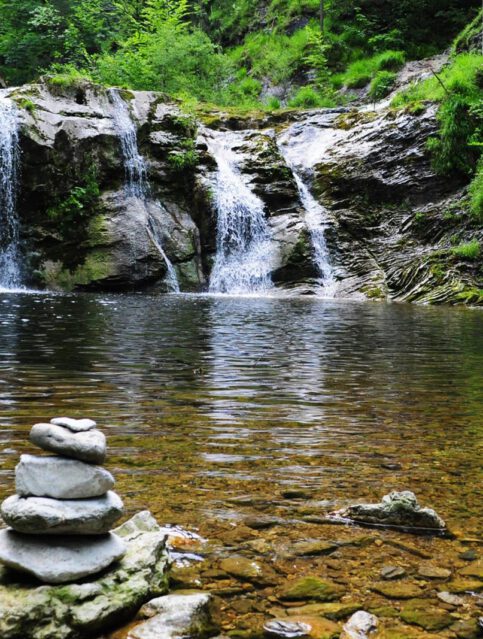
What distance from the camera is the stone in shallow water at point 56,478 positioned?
88.4 inches

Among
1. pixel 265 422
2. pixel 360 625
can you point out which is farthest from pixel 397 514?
pixel 265 422

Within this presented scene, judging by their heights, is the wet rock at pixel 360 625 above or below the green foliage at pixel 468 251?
below

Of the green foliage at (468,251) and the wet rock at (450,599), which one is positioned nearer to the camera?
the wet rock at (450,599)

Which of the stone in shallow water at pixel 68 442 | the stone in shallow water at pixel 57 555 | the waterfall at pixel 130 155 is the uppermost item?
the waterfall at pixel 130 155

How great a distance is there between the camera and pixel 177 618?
2.02m

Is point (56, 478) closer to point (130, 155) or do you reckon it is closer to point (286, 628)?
point (286, 628)

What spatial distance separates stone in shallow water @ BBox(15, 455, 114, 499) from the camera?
7.37 ft

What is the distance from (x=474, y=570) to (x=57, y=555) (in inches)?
65.0

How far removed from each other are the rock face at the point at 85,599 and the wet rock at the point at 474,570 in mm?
1204

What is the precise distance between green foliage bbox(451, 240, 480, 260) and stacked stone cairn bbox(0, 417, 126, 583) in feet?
60.5

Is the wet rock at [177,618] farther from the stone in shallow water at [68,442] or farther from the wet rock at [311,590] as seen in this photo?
the stone in shallow water at [68,442]

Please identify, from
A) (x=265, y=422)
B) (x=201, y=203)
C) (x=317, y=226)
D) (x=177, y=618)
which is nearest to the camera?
(x=177, y=618)

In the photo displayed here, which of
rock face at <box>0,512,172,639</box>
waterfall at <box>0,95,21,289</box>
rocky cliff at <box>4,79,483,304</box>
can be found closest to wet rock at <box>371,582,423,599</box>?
rock face at <box>0,512,172,639</box>

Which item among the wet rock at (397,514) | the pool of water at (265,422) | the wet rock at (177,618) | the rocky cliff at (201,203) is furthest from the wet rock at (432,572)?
the rocky cliff at (201,203)
